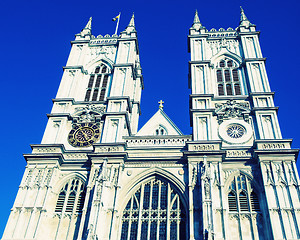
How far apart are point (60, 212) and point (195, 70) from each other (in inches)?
639

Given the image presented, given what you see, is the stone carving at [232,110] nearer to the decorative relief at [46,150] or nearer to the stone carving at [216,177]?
the stone carving at [216,177]

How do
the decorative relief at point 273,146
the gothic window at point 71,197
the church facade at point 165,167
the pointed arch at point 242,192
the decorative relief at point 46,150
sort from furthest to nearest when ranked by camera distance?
the decorative relief at point 46,150
the decorative relief at point 273,146
the gothic window at point 71,197
the pointed arch at point 242,192
the church facade at point 165,167

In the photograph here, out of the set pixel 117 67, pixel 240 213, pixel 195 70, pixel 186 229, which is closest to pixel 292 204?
pixel 240 213

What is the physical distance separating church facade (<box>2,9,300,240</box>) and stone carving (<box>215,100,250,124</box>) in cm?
8

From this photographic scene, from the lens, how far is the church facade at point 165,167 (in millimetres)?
22453

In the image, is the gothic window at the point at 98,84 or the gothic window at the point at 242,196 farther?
the gothic window at the point at 98,84

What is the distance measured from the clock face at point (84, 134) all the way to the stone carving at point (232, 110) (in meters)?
9.55

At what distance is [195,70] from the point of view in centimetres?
3195

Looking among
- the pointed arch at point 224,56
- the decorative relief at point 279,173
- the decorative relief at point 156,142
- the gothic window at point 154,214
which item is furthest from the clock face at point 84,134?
the decorative relief at point 279,173

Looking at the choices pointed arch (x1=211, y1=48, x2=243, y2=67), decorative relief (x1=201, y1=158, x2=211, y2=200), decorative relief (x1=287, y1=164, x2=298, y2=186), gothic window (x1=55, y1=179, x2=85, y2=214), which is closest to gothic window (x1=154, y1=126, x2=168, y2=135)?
decorative relief (x1=201, y1=158, x2=211, y2=200)

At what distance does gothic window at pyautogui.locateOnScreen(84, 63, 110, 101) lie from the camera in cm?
3192

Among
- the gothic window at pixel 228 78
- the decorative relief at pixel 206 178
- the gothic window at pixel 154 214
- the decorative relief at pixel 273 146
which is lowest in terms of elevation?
the gothic window at pixel 154 214

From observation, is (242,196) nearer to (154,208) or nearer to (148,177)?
(154,208)

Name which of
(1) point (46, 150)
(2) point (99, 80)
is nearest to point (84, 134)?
(1) point (46, 150)
